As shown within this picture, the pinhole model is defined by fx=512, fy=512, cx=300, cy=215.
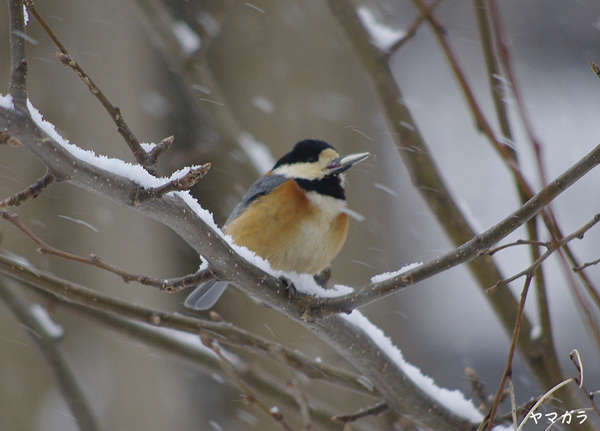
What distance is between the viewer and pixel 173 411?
406cm

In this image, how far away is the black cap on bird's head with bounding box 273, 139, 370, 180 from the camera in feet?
7.72

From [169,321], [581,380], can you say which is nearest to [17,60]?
[169,321]

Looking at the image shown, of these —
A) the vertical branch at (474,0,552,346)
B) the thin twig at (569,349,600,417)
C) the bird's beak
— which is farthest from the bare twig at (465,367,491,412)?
the bird's beak

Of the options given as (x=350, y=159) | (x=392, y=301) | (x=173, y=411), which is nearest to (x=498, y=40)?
(x=350, y=159)

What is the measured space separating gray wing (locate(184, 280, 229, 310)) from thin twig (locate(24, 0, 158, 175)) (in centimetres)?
119

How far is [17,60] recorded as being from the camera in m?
0.92

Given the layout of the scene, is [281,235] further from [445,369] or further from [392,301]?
[445,369]

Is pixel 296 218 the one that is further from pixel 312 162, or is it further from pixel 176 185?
pixel 176 185

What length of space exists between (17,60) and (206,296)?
149cm

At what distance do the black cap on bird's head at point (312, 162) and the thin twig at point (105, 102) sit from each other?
1267 millimetres

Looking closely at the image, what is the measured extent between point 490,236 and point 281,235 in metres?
1.10

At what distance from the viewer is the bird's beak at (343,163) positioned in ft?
7.02

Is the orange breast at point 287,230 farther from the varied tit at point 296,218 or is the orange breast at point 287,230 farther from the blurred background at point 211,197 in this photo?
the blurred background at point 211,197

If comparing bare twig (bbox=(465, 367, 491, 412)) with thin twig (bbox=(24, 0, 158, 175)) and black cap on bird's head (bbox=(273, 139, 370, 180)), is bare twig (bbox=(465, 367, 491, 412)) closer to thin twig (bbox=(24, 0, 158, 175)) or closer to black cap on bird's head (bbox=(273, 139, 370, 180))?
black cap on bird's head (bbox=(273, 139, 370, 180))
